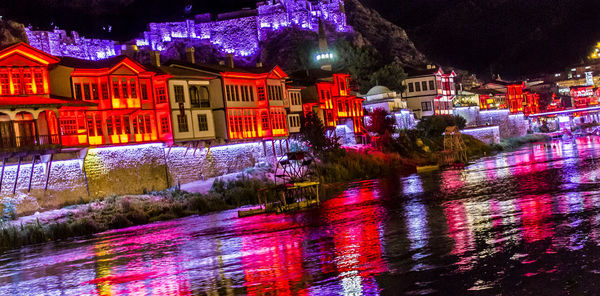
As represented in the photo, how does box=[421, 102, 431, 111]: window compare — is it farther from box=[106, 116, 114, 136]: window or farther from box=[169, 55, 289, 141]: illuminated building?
box=[106, 116, 114, 136]: window

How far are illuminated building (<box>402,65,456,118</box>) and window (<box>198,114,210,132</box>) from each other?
151 ft

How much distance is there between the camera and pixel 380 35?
13162 centimetres

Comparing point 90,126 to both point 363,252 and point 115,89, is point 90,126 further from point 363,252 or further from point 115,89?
point 363,252

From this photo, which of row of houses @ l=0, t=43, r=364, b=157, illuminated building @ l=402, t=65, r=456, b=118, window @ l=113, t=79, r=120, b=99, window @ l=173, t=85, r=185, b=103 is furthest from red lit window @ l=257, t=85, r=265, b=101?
illuminated building @ l=402, t=65, r=456, b=118

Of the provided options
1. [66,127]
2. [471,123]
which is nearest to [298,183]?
[66,127]

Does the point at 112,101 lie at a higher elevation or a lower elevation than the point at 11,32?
lower

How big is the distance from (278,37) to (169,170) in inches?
2609

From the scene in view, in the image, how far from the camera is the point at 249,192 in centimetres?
4441

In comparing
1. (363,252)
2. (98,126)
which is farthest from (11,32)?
(363,252)

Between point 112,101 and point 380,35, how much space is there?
9335cm

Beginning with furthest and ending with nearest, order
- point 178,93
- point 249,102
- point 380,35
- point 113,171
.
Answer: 1. point 380,35
2. point 249,102
3. point 178,93
4. point 113,171

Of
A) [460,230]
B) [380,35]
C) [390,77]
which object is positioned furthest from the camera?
[380,35]

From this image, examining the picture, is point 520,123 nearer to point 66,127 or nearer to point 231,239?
point 66,127

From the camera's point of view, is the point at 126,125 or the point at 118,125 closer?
the point at 118,125
